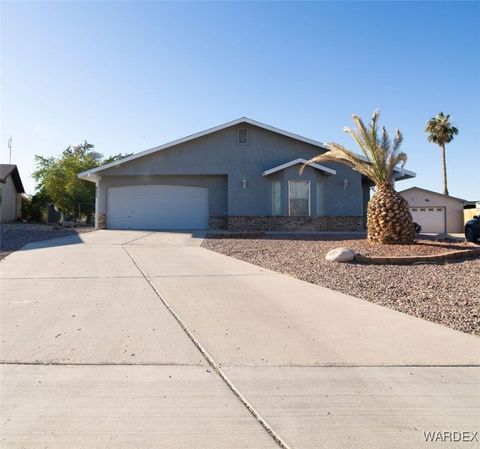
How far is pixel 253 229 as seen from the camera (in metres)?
21.0

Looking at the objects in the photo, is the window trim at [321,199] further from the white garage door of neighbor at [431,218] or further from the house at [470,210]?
the house at [470,210]

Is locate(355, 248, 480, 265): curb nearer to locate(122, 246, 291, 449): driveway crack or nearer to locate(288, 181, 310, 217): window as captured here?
locate(122, 246, 291, 449): driveway crack

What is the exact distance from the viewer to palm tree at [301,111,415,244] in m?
12.5

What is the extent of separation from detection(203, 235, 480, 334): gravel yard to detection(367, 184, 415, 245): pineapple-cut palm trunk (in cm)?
49

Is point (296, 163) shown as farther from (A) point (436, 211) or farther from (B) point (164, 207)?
(A) point (436, 211)

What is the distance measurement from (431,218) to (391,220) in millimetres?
→ 19840

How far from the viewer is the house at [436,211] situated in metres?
30.1

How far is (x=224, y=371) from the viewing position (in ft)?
12.3

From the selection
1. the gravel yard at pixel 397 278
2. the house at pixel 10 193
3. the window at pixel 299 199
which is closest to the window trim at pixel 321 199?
the window at pixel 299 199

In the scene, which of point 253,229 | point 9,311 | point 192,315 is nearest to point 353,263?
point 192,315

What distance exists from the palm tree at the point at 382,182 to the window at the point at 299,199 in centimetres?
685

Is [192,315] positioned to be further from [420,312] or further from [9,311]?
[420,312]

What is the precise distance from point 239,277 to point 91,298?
292 cm

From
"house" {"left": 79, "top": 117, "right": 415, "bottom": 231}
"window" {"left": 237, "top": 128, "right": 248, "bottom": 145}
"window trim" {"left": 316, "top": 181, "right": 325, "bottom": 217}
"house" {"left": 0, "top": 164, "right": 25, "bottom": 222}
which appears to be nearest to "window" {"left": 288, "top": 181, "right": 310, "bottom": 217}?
"house" {"left": 79, "top": 117, "right": 415, "bottom": 231}
